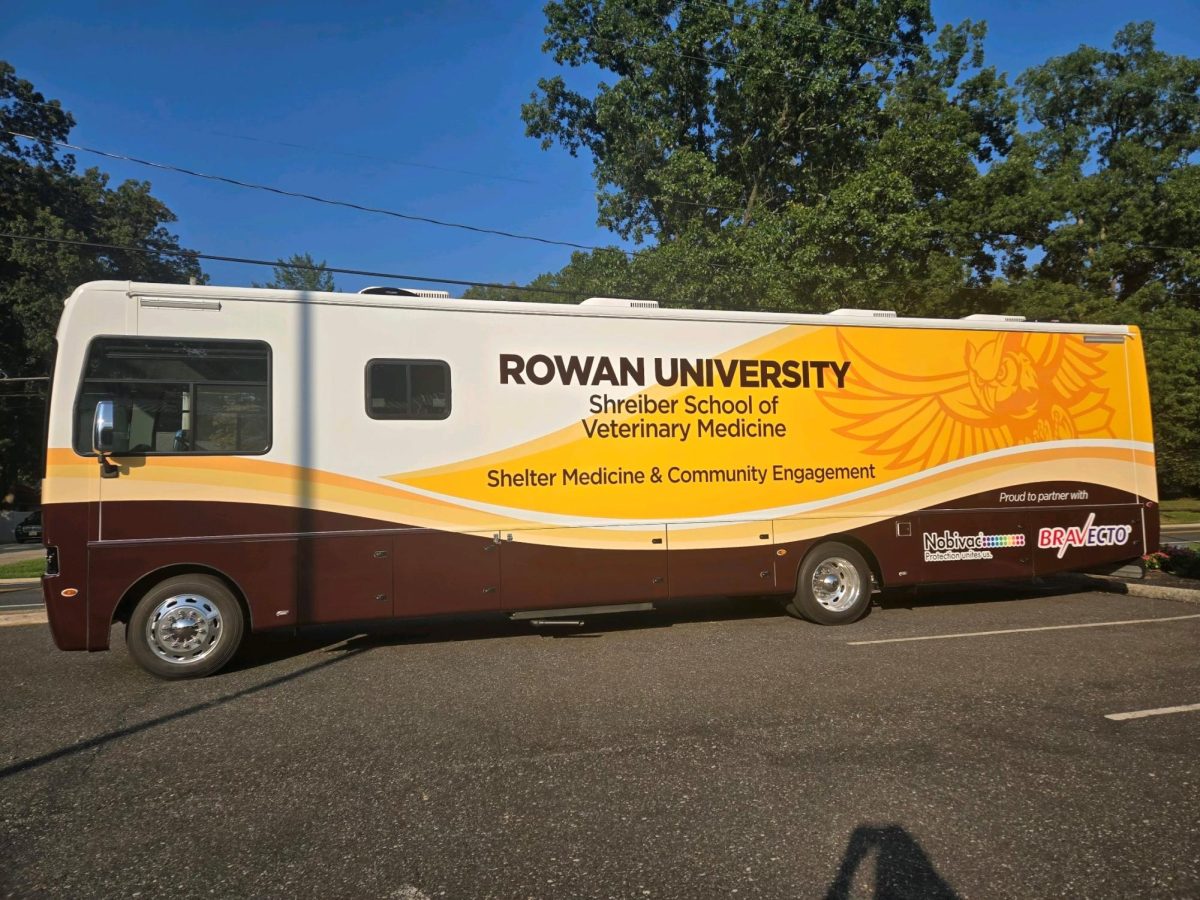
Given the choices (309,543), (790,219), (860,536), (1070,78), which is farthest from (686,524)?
(1070,78)

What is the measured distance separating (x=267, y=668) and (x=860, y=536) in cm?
605

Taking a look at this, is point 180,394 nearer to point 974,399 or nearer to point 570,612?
point 570,612

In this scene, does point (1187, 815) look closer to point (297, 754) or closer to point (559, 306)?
point (297, 754)

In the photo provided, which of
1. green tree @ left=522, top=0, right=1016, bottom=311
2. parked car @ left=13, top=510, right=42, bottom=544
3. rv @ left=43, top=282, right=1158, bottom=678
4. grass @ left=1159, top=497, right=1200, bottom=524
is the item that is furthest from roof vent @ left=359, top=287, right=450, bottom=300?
parked car @ left=13, top=510, right=42, bottom=544

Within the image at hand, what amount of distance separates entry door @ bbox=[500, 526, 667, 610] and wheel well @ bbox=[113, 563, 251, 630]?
2.38 m

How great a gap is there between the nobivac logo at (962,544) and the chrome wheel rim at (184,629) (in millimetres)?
7204

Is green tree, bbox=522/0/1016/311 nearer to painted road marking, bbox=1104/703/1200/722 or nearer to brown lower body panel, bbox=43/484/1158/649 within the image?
brown lower body panel, bbox=43/484/1158/649

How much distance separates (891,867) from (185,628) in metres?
5.84

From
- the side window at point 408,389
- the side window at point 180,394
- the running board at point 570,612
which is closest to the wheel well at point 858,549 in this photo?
the running board at point 570,612

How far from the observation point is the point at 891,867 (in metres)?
3.43

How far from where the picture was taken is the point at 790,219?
62.5 feet

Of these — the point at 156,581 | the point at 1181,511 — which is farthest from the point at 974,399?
the point at 1181,511

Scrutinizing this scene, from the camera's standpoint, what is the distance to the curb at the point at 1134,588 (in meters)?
9.74

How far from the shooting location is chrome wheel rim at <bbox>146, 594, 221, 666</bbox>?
6848mm
